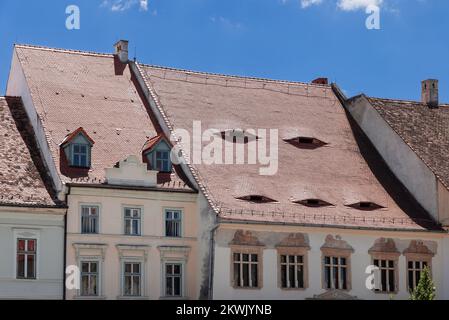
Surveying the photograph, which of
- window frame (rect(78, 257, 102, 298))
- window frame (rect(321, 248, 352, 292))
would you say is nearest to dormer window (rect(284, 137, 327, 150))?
window frame (rect(321, 248, 352, 292))

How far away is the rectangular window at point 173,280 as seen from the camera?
138 feet

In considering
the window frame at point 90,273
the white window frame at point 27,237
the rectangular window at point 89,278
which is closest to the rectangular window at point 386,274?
the window frame at point 90,273

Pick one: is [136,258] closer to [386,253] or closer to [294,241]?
[294,241]

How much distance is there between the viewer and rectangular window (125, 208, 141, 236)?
41.8 metres

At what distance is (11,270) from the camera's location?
127ft

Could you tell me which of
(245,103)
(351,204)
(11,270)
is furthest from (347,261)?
(11,270)

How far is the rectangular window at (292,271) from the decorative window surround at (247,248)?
42.9 inches

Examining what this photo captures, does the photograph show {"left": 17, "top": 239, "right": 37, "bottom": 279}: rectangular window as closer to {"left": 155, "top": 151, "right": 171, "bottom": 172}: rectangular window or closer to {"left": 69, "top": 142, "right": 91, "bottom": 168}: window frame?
{"left": 69, "top": 142, "right": 91, "bottom": 168}: window frame

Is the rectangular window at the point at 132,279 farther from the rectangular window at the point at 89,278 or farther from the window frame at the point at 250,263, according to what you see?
the window frame at the point at 250,263

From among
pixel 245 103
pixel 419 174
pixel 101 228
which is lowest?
pixel 101 228

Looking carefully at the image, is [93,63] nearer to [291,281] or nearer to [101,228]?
[101,228]

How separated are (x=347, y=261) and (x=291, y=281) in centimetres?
299

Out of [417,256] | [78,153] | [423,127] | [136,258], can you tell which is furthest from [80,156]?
[423,127]

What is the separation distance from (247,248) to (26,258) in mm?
9335
